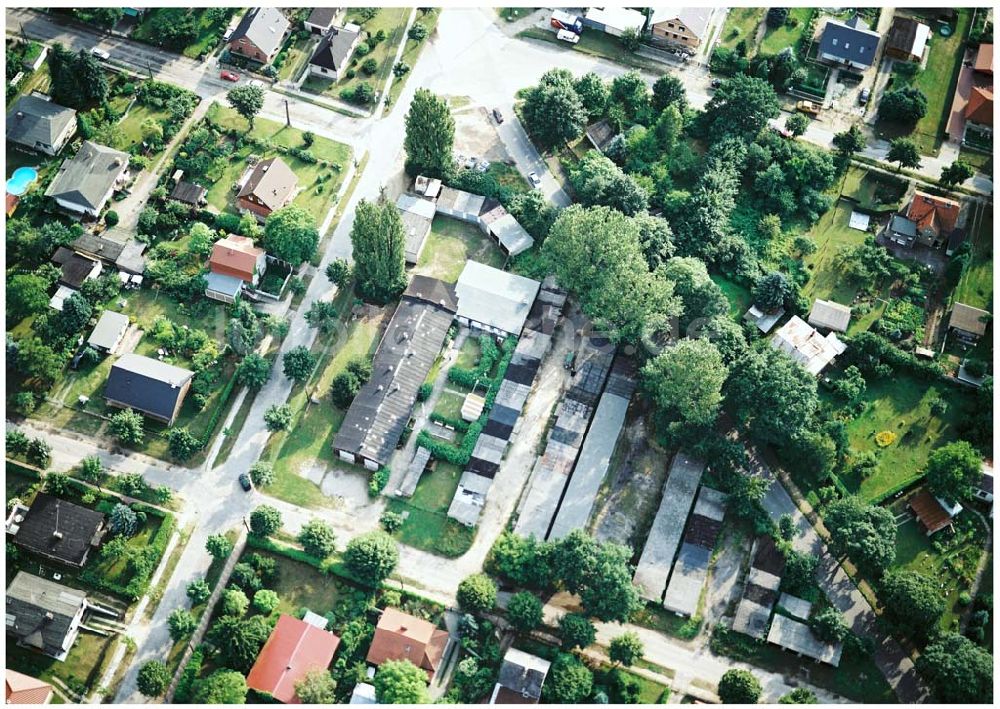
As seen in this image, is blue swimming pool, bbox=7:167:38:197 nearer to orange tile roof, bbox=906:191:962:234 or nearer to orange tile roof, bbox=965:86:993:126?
orange tile roof, bbox=906:191:962:234

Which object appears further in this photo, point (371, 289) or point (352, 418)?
point (371, 289)

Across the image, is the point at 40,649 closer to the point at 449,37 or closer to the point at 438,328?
the point at 438,328

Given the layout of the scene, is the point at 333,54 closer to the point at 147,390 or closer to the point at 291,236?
the point at 291,236

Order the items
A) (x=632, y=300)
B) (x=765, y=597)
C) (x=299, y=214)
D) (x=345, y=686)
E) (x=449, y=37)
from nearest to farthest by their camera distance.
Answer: (x=345, y=686)
(x=765, y=597)
(x=632, y=300)
(x=299, y=214)
(x=449, y=37)

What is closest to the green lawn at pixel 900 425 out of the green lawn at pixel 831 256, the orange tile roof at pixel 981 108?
the green lawn at pixel 831 256

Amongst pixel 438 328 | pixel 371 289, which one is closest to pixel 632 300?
pixel 438 328

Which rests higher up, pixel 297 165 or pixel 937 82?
pixel 937 82

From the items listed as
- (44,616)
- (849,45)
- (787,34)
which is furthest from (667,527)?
(787,34)
